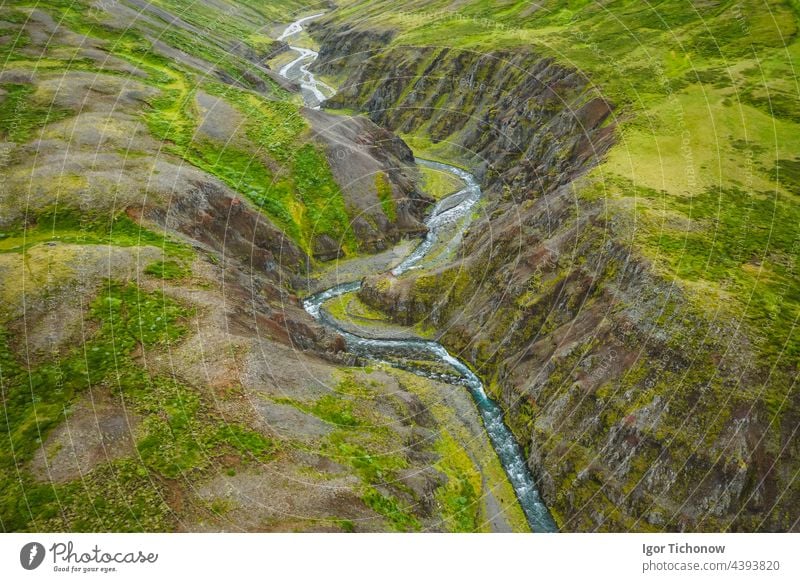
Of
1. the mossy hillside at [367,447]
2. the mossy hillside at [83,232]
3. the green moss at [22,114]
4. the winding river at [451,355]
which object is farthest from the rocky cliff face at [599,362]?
the green moss at [22,114]

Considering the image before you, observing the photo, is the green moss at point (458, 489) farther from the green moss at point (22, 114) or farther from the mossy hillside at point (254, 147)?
the green moss at point (22, 114)

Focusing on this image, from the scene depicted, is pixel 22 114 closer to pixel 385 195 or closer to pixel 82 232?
pixel 82 232

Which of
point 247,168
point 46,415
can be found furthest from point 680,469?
point 247,168

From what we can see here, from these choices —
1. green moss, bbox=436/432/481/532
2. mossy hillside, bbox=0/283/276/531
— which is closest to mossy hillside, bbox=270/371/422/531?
green moss, bbox=436/432/481/532

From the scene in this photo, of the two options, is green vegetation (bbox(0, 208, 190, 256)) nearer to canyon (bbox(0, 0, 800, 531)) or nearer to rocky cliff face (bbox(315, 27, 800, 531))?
canyon (bbox(0, 0, 800, 531))

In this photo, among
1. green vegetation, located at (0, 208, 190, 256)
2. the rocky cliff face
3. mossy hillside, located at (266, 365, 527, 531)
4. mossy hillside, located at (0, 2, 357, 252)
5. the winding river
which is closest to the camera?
the rocky cliff face

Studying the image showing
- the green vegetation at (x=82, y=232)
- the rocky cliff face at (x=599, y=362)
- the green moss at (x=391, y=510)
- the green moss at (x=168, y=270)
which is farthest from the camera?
the green vegetation at (x=82, y=232)
